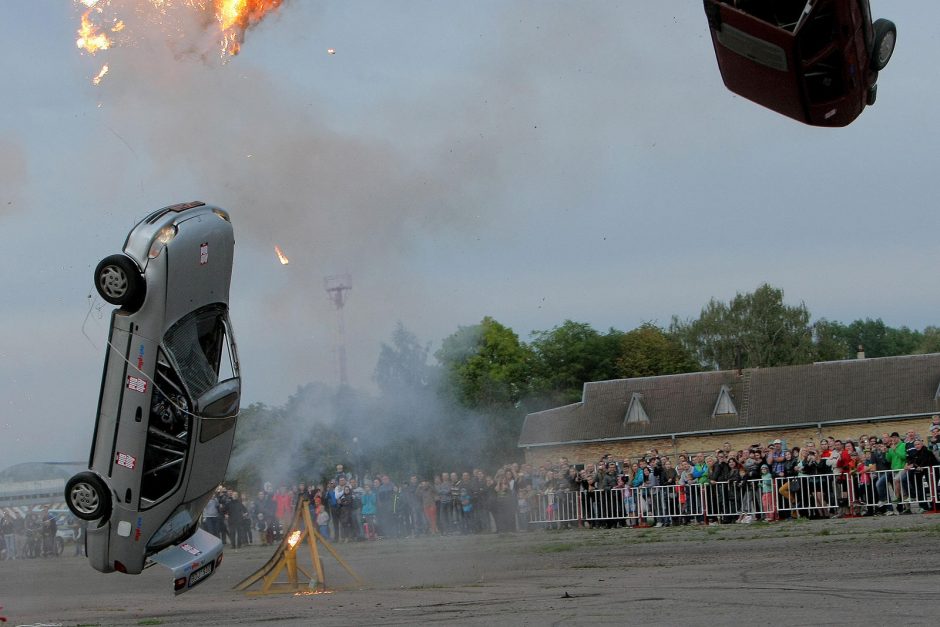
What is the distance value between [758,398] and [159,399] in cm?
5323

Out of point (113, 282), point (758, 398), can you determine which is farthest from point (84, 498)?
point (758, 398)

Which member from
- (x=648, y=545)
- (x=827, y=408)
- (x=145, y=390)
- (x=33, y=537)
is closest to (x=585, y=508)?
(x=648, y=545)

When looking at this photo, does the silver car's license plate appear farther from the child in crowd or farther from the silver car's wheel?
the child in crowd

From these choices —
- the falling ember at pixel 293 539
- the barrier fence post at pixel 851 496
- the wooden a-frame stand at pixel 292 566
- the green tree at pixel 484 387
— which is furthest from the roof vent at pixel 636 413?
the falling ember at pixel 293 539

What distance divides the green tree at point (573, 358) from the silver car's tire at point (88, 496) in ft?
135

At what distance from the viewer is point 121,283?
43.1ft

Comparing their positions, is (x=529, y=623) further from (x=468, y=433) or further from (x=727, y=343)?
(x=727, y=343)

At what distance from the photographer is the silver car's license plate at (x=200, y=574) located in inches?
556

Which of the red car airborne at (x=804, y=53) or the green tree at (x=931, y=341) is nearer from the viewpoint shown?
the red car airborne at (x=804, y=53)

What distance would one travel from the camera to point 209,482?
14.3 metres

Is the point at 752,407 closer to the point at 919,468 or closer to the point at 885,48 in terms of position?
the point at 919,468

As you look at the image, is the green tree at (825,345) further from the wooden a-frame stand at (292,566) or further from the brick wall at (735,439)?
the wooden a-frame stand at (292,566)

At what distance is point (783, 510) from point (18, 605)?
16685 mm

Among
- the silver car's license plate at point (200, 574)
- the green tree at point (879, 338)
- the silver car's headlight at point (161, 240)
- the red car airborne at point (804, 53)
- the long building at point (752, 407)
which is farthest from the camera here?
the green tree at point (879, 338)
